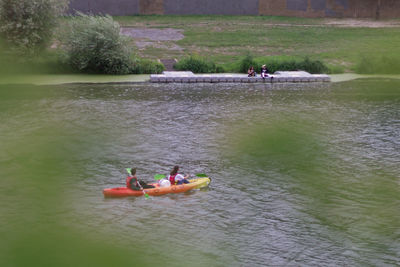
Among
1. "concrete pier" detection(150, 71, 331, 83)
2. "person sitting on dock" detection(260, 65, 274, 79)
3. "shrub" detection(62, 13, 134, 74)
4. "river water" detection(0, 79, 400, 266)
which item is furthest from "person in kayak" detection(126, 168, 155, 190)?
"shrub" detection(62, 13, 134, 74)

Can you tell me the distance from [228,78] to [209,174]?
19.0 m

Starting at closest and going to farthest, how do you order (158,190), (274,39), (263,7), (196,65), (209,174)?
(158,190) < (209,174) < (196,65) < (274,39) < (263,7)

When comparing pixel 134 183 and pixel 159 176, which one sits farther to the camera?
pixel 159 176

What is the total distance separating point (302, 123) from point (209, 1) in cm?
2942

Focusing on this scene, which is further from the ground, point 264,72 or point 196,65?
point 196,65

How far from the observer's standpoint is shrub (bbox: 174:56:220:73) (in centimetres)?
4056

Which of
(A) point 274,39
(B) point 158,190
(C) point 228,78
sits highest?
(A) point 274,39

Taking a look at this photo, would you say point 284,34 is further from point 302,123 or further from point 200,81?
point 302,123

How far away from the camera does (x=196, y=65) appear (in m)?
40.7

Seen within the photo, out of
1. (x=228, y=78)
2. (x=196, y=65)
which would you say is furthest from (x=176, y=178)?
(x=196, y=65)

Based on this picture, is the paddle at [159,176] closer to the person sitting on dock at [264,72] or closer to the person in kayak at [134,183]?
the person in kayak at [134,183]

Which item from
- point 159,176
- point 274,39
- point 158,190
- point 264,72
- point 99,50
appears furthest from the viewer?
point 274,39

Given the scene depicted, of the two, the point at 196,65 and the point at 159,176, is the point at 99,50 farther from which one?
the point at 159,176

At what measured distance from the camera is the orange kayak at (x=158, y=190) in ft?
56.2
